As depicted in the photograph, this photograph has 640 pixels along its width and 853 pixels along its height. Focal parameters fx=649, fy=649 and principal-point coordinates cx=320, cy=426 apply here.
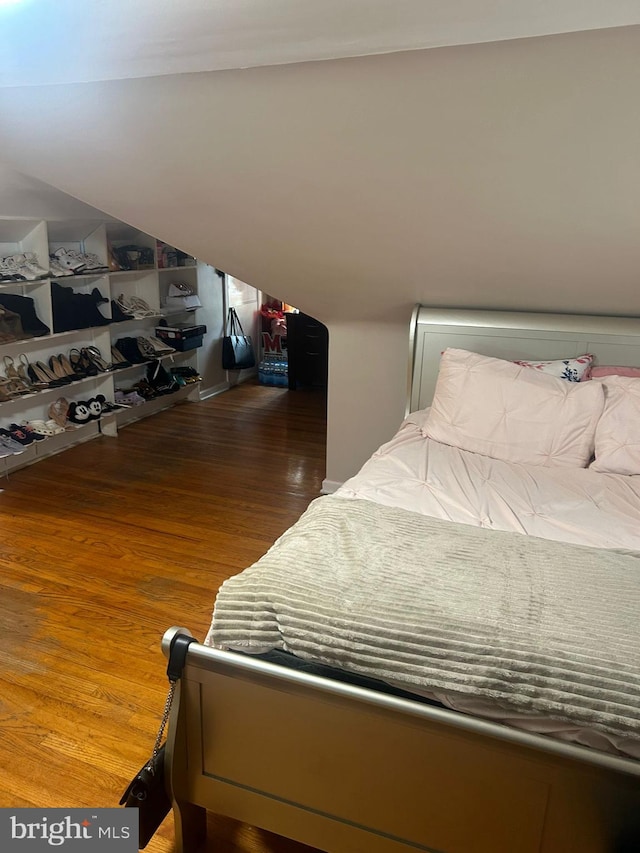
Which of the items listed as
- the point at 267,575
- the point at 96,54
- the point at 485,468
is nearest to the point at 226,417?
the point at 485,468

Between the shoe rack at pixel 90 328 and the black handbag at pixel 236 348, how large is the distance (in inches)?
13.9

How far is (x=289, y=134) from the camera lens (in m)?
2.05

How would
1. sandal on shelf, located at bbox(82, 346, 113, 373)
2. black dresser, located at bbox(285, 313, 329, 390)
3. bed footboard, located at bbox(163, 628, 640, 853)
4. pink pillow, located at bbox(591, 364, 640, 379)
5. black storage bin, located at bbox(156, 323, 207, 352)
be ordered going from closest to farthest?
bed footboard, located at bbox(163, 628, 640, 853) < pink pillow, located at bbox(591, 364, 640, 379) < sandal on shelf, located at bbox(82, 346, 113, 373) < black storage bin, located at bbox(156, 323, 207, 352) < black dresser, located at bbox(285, 313, 329, 390)

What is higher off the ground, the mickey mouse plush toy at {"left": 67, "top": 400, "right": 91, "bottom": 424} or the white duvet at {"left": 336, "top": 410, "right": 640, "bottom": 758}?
the white duvet at {"left": 336, "top": 410, "right": 640, "bottom": 758}

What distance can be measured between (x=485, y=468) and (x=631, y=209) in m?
0.97

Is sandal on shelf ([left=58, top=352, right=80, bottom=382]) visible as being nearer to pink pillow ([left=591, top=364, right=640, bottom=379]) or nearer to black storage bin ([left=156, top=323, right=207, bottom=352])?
black storage bin ([left=156, top=323, right=207, bottom=352])

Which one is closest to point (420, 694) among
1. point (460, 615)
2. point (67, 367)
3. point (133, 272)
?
point (460, 615)

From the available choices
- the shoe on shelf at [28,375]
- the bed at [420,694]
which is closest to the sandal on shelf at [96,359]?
the shoe on shelf at [28,375]

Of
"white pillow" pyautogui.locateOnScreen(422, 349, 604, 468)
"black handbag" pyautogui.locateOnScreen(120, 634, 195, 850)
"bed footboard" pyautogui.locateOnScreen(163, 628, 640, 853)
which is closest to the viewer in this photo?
"bed footboard" pyautogui.locateOnScreen(163, 628, 640, 853)

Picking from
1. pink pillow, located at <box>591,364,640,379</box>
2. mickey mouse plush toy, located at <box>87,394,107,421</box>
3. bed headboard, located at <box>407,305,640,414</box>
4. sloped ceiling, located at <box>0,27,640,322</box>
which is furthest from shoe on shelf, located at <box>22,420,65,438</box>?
pink pillow, located at <box>591,364,640,379</box>

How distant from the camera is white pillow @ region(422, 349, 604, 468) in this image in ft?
7.86

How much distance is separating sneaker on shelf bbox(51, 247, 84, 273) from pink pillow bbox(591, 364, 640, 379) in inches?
122

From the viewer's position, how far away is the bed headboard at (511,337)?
272cm

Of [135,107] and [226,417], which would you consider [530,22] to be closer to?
[135,107]
